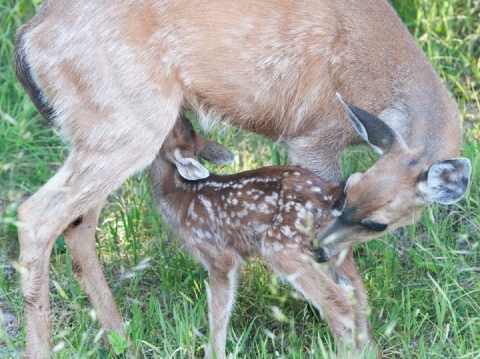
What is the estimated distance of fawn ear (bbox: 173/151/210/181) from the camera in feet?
18.9

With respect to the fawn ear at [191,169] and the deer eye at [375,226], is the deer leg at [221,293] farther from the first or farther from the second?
the deer eye at [375,226]

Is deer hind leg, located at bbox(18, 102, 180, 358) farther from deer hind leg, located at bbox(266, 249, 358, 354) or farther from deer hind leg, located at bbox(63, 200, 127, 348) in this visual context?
deer hind leg, located at bbox(266, 249, 358, 354)

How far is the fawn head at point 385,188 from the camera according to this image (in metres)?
5.36

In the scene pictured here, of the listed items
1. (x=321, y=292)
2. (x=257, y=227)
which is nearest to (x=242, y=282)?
(x=257, y=227)

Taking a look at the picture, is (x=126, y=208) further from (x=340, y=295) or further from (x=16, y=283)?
(x=340, y=295)

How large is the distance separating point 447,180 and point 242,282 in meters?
1.54

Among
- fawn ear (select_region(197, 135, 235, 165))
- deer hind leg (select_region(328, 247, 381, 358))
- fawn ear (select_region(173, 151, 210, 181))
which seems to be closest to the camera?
deer hind leg (select_region(328, 247, 381, 358))

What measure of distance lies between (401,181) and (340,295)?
70 centimetres

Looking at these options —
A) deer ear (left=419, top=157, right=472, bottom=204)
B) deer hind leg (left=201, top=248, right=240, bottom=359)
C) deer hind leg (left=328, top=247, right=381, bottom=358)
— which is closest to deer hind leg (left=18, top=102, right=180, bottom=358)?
deer hind leg (left=201, top=248, right=240, bottom=359)

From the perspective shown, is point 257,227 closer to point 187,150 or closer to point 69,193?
point 187,150

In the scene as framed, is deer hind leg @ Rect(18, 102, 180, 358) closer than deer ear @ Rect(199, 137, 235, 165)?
Yes

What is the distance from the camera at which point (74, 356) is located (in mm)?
5227

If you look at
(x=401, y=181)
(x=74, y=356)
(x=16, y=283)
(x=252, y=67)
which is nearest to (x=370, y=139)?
(x=401, y=181)

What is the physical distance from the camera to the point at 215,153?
6090 mm
